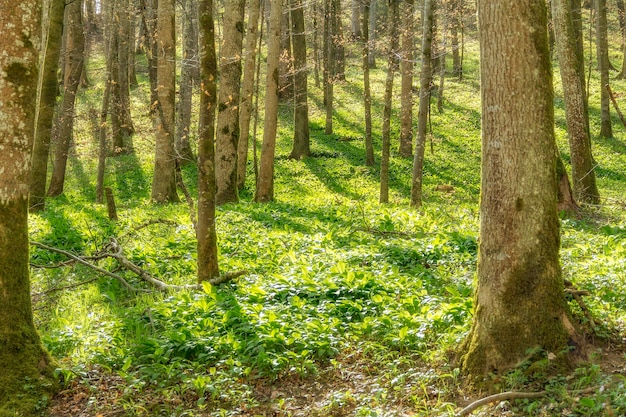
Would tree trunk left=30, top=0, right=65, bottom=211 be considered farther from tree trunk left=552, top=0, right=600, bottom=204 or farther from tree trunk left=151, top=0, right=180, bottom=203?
tree trunk left=552, top=0, right=600, bottom=204

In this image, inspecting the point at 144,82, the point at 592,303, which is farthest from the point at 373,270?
the point at 144,82

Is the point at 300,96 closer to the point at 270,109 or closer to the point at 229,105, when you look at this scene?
the point at 270,109

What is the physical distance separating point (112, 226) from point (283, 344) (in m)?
7.14

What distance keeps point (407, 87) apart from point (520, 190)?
65.2 feet

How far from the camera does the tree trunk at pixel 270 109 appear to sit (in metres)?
16.2

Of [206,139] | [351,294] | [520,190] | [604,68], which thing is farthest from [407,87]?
[520,190]

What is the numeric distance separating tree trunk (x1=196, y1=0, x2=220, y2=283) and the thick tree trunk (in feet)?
21.3

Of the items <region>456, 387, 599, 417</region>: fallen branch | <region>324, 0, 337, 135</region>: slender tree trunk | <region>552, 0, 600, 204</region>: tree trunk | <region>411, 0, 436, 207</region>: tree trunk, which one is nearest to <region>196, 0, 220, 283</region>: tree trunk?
<region>456, 387, 599, 417</region>: fallen branch

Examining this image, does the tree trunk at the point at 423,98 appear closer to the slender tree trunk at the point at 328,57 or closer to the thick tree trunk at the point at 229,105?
the thick tree trunk at the point at 229,105

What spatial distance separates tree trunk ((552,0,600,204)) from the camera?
12321 mm

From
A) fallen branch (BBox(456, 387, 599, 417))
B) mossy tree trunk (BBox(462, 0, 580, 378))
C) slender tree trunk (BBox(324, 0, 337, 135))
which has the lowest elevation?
fallen branch (BBox(456, 387, 599, 417))

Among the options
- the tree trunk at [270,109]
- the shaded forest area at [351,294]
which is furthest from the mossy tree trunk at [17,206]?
the tree trunk at [270,109]

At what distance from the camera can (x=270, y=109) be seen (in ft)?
54.6

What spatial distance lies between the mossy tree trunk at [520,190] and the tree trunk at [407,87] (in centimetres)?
1749
